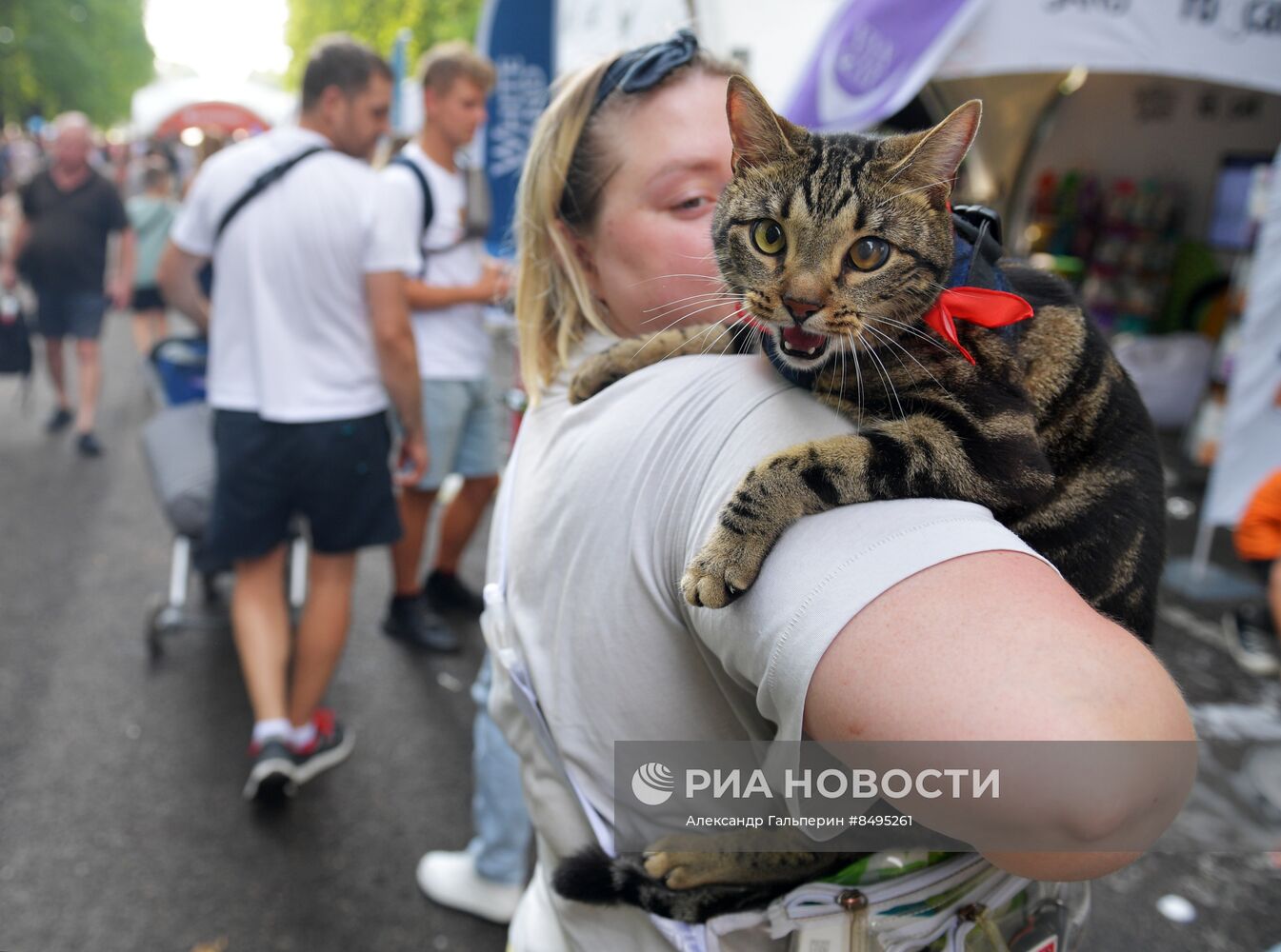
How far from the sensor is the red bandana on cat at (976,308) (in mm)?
1088

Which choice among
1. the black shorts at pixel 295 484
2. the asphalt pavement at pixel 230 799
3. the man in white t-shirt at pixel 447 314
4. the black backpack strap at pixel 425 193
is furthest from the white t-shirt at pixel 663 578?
the man in white t-shirt at pixel 447 314

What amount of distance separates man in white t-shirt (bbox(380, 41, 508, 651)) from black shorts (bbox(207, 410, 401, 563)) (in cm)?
70

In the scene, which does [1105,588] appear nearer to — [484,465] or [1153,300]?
[484,465]

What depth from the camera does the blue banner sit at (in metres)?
7.32

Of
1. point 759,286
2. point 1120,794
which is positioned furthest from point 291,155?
point 1120,794

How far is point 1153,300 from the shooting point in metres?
9.57

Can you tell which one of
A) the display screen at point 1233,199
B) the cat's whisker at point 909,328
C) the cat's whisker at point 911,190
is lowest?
the display screen at point 1233,199

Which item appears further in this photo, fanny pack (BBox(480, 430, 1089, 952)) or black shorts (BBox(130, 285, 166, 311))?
black shorts (BBox(130, 285, 166, 311))

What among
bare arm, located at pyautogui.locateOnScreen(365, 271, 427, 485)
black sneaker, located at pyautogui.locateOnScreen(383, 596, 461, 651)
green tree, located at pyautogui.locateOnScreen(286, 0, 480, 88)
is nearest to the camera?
bare arm, located at pyautogui.locateOnScreen(365, 271, 427, 485)

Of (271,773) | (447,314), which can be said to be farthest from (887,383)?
(447,314)

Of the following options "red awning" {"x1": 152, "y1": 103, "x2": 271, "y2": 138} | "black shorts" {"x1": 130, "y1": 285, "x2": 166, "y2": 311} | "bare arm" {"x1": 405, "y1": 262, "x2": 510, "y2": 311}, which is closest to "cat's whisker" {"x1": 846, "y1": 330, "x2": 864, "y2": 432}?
"bare arm" {"x1": 405, "y1": 262, "x2": 510, "y2": 311}

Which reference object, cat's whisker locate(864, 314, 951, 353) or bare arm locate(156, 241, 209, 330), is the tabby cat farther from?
bare arm locate(156, 241, 209, 330)

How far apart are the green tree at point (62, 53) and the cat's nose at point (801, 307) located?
40.5 m

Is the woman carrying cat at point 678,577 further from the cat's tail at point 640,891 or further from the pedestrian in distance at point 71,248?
the pedestrian in distance at point 71,248
